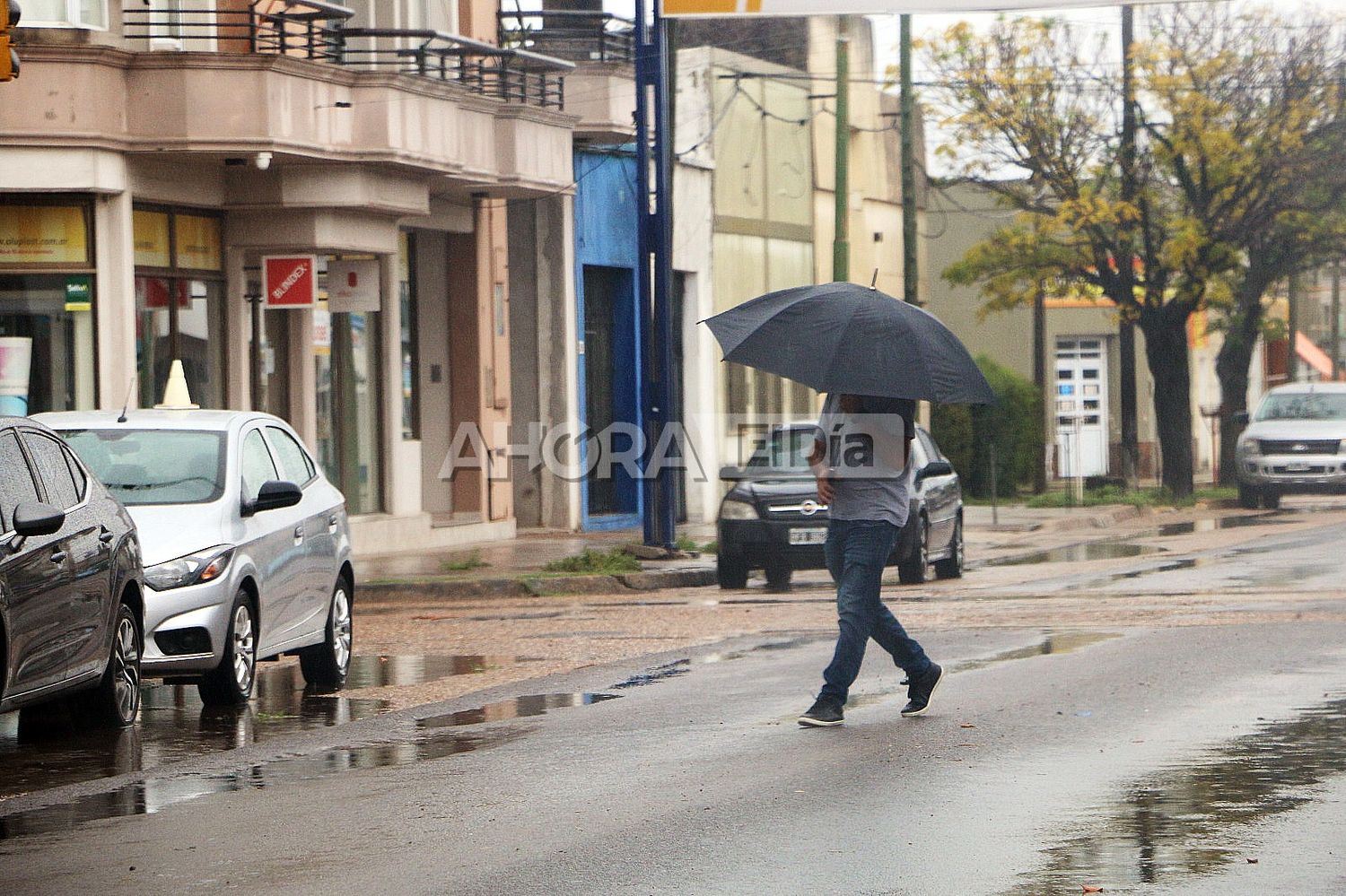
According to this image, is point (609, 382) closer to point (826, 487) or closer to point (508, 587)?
point (508, 587)

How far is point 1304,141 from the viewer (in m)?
37.2

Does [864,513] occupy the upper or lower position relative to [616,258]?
lower

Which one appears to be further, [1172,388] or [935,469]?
[1172,388]

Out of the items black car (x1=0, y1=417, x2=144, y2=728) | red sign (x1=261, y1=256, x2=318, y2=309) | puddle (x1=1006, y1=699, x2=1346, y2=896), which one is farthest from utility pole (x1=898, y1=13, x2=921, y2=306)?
puddle (x1=1006, y1=699, x2=1346, y2=896)

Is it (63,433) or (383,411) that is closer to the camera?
(63,433)

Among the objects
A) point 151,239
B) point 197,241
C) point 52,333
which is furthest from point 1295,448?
point 52,333

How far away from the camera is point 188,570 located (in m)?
11.7

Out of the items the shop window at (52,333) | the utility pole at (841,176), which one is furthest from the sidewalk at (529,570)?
the utility pole at (841,176)

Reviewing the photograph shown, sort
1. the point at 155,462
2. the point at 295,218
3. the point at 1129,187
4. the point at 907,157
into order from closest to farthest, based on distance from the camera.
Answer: the point at 155,462
the point at 295,218
the point at 907,157
the point at 1129,187

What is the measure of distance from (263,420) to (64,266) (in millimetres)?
8970

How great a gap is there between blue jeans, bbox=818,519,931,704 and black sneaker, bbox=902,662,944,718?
0.12ft

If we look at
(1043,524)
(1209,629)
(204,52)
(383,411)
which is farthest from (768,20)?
(1209,629)

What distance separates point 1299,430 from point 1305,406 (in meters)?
1.11

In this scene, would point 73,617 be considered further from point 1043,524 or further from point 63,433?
point 1043,524
